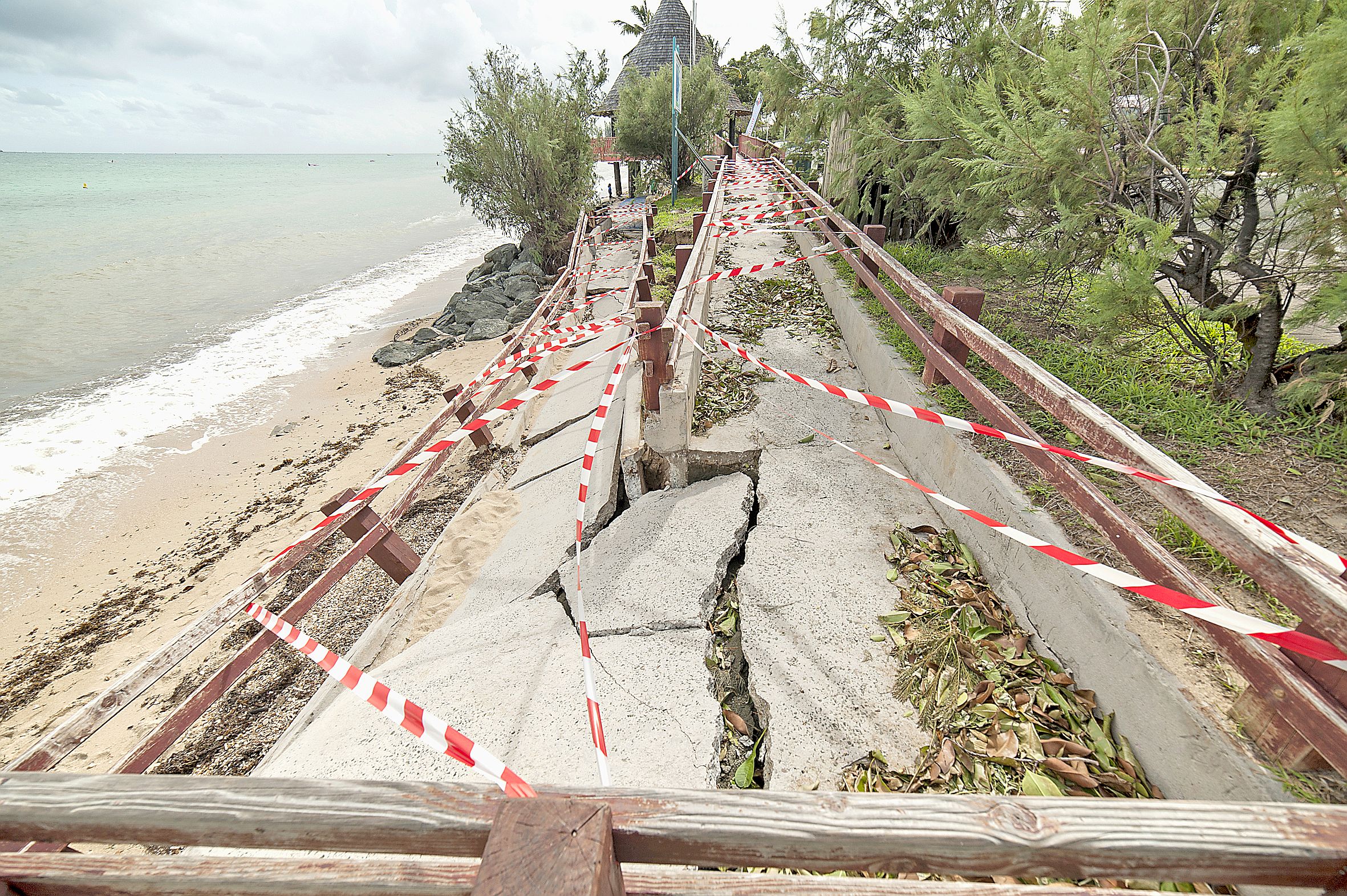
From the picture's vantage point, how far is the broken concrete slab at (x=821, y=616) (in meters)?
2.29

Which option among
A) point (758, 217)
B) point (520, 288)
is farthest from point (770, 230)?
point (520, 288)

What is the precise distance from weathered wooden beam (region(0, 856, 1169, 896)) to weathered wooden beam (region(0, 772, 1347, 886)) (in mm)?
31

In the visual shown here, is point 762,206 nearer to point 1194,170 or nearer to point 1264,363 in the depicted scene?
point 1194,170

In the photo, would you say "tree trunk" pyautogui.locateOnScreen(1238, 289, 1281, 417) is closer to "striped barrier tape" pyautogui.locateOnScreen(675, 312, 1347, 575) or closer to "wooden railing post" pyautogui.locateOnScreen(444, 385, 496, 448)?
"striped barrier tape" pyautogui.locateOnScreen(675, 312, 1347, 575)

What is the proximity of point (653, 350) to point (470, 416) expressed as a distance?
8.73 feet

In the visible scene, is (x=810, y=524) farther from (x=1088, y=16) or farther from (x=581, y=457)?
(x=1088, y=16)

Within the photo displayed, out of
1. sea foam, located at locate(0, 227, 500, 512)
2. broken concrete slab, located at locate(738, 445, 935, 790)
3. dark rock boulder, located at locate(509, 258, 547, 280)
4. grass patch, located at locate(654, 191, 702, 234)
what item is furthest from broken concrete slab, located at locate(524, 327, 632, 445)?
dark rock boulder, located at locate(509, 258, 547, 280)

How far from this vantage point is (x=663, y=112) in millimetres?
20953

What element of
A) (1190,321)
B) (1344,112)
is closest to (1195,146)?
(1344,112)

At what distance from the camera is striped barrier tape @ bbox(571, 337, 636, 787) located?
1.84m

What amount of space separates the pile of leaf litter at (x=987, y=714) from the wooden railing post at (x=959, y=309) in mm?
1801

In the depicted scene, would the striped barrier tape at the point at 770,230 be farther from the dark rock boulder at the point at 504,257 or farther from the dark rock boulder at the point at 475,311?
the dark rock boulder at the point at 504,257

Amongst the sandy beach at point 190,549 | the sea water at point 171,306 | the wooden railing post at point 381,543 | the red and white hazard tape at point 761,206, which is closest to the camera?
the wooden railing post at point 381,543

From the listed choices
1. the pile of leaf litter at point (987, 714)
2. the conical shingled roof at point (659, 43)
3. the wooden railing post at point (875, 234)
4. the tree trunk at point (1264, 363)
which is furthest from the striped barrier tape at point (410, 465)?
the conical shingled roof at point (659, 43)
